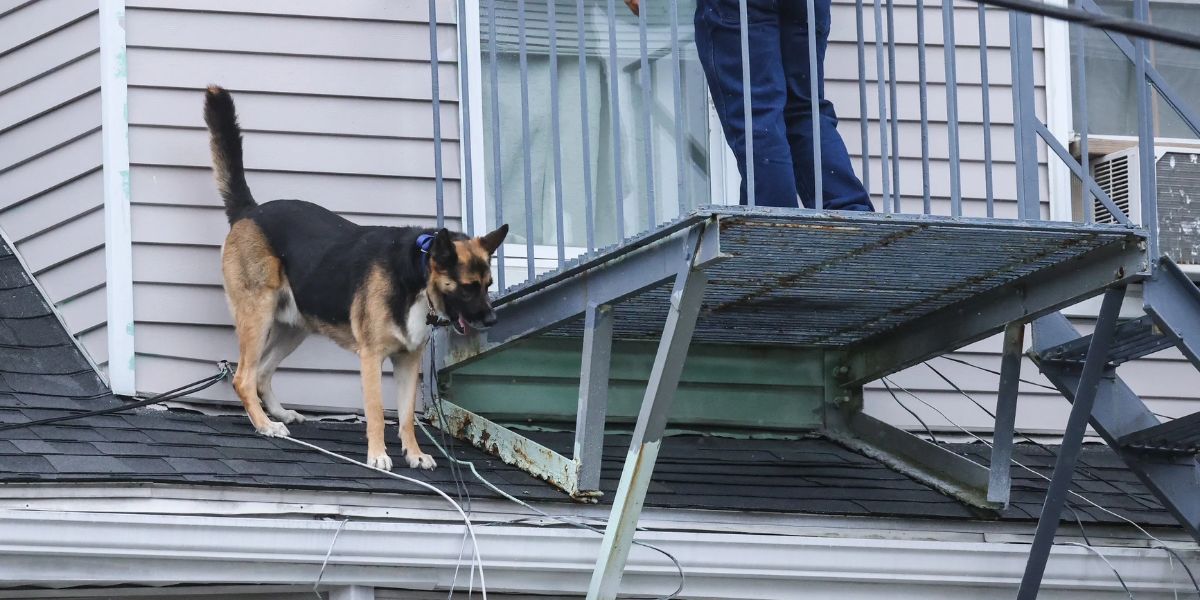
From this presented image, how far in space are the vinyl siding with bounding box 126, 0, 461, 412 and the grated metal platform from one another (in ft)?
2.99

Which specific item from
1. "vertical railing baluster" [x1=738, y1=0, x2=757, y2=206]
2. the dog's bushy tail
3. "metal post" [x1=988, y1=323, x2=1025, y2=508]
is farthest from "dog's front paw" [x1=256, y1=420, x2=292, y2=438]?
"metal post" [x1=988, y1=323, x2=1025, y2=508]

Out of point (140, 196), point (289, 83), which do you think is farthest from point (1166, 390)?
point (140, 196)

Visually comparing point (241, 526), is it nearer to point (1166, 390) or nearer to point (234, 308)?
point (234, 308)

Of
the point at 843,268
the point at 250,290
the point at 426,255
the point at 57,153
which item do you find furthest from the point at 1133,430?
the point at 57,153

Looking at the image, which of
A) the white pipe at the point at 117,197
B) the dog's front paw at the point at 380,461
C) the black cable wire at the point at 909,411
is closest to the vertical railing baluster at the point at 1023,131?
the black cable wire at the point at 909,411

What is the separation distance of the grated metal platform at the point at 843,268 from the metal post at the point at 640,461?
1.05 ft

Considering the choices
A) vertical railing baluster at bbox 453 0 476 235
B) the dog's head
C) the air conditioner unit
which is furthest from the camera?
the air conditioner unit

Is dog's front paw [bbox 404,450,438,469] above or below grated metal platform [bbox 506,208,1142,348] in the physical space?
below

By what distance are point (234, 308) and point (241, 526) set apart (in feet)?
3.90

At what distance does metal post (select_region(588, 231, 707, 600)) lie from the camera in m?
5.22

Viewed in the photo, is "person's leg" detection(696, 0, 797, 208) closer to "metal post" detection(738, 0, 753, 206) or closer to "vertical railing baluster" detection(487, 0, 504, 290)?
"metal post" detection(738, 0, 753, 206)

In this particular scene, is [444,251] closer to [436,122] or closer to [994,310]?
[436,122]

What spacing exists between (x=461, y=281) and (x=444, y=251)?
13 centimetres

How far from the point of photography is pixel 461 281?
581 centimetres
